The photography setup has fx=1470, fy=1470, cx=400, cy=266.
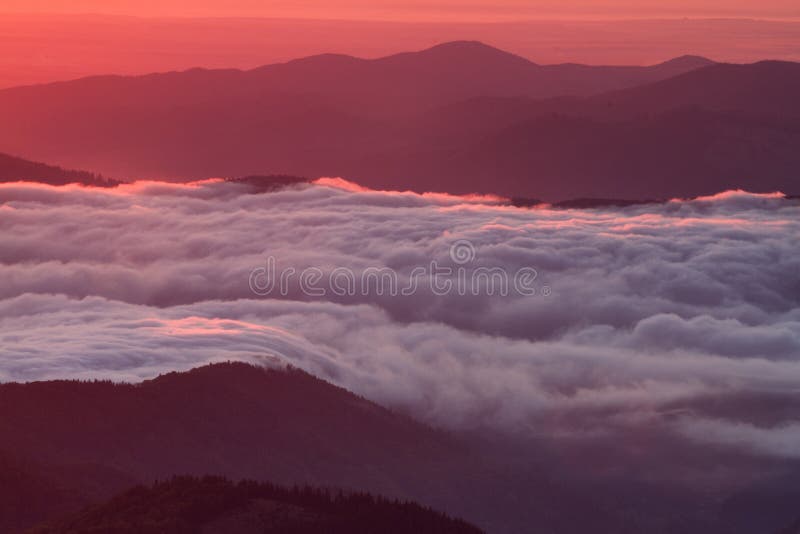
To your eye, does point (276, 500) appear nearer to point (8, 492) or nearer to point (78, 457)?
point (8, 492)

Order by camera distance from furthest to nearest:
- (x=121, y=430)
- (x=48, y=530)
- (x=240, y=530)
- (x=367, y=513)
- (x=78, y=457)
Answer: (x=121, y=430)
(x=78, y=457)
(x=367, y=513)
(x=48, y=530)
(x=240, y=530)

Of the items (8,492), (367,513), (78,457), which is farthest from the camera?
(78,457)

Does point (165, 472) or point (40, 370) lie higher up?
point (40, 370)

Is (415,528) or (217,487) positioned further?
(415,528)

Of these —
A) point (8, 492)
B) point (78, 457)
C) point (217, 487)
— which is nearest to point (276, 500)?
point (217, 487)

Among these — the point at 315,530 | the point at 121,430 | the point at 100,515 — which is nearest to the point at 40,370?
the point at 121,430

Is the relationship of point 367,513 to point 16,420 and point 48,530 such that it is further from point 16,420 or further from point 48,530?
point 16,420
